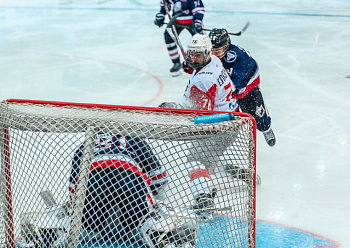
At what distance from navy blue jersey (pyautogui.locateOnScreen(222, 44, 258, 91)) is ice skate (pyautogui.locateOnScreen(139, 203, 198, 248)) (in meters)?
1.54

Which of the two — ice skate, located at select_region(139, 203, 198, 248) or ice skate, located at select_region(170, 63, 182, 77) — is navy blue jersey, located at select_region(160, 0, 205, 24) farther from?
ice skate, located at select_region(139, 203, 198, 248)

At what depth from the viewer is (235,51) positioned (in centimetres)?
291

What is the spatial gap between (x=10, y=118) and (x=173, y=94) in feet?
10.2

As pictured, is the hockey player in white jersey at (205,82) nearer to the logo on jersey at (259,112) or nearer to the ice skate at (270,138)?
the logo on jersey at (259,112)

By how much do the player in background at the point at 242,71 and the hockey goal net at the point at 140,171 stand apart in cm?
143

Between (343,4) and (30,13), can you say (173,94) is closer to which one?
(30,13)

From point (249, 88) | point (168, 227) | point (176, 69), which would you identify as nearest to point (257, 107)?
point (249, 88)

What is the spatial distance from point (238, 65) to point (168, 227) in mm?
1656

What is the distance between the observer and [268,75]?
4988mm

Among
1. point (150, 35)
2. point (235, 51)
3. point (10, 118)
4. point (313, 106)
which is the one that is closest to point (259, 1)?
point (150, 35)

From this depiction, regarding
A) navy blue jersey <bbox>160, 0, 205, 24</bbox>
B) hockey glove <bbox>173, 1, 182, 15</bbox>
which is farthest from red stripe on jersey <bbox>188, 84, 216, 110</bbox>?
hockey glove <bbox>173, 1, 182, 15</bbox>

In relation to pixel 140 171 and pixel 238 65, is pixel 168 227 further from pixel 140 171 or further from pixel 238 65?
pixel 238 65

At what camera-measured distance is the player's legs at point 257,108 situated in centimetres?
304

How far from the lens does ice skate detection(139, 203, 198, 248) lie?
1445 millimetres
